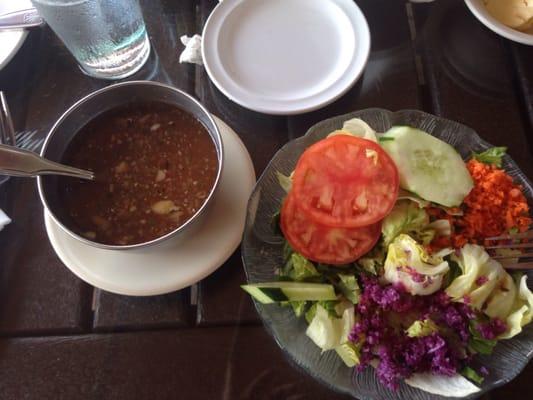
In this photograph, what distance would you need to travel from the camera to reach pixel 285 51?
1335mm

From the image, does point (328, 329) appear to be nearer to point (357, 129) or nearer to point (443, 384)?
point (443, 384)

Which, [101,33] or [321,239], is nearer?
[321,239]

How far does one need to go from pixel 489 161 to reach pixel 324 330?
500 mm

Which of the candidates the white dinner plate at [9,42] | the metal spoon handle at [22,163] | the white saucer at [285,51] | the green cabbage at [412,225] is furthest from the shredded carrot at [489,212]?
the white dinner plate at [9,42]

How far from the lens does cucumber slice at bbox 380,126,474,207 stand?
97 cm

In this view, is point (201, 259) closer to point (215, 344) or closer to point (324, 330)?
point (215, 344)

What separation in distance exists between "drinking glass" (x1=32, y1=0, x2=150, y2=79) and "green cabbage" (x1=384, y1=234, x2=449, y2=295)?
2.75 ft

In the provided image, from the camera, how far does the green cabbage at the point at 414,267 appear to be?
3.02ft

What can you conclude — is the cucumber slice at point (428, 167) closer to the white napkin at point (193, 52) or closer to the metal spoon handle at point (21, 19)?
the white napkin at point (193, 52)

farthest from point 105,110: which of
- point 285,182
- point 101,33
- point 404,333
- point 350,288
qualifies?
point 404,333

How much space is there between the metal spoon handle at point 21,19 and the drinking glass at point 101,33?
0.51 feet

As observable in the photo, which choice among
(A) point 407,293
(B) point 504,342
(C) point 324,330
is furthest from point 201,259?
(B) point 504,342

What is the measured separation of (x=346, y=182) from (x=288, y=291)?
234 mm

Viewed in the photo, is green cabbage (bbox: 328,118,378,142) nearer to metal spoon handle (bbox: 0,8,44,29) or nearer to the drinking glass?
the drinking glass
